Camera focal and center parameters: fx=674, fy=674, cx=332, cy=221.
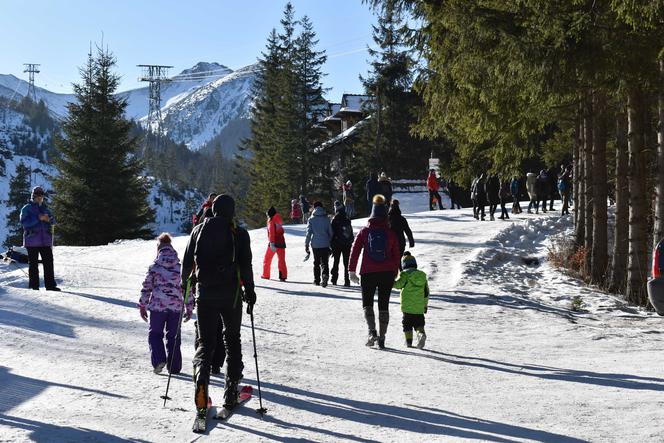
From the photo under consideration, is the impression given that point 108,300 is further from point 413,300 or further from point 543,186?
point 543,186

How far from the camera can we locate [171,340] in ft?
24.2

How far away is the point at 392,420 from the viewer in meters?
5.83

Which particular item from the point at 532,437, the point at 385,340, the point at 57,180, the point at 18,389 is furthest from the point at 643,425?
the point at 57,180

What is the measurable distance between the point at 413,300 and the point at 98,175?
90.6ft

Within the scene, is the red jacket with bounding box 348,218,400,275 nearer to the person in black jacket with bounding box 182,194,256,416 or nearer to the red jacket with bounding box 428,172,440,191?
the person in black jacket with bounding box 182,194,256,416

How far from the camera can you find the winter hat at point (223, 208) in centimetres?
582

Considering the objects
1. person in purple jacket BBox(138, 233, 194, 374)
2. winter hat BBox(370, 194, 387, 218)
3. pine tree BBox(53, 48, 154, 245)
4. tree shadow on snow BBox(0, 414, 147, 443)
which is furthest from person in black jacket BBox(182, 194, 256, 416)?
pine tree BBox(53, 48, 154, 245)

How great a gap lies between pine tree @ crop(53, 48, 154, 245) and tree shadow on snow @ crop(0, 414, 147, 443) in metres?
28.4

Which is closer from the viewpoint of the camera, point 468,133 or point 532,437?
point 532,437

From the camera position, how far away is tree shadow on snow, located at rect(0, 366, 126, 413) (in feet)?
20.8

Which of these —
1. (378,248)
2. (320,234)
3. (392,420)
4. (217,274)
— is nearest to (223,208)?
(217,274)

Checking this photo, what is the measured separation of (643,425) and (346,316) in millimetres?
6351

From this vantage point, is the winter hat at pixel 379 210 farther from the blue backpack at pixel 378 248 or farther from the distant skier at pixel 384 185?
the distant skier at pixel 384 185

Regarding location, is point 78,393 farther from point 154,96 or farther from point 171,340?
point 154,96
